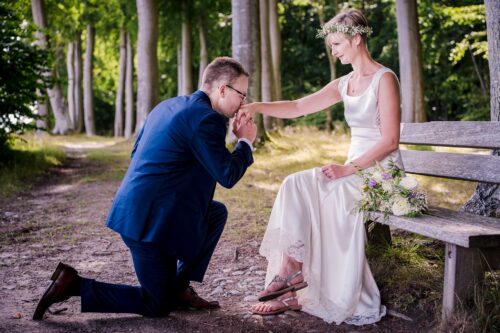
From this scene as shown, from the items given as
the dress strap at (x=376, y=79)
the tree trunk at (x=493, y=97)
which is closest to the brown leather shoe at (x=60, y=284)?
the dress strap at (x=376, y=79)

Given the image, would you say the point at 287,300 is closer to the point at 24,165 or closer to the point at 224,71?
the point at 224,71

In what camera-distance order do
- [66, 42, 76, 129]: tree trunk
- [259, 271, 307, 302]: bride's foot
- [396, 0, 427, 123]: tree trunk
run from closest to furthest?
[259, 271, 307, 302]: bride's foot < [396, 0, 427, 123]: tree trunk < [66, 42, 76, 129]: tree trunk

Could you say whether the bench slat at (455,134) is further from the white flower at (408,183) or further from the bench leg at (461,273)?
the bench leg at (461,273)

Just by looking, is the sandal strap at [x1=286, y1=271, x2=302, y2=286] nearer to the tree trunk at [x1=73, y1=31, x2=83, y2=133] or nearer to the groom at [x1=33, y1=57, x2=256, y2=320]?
the groom at [x1=33, y1=57, x2=256, y2=320]

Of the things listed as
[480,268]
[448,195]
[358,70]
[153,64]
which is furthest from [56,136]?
[480,268]

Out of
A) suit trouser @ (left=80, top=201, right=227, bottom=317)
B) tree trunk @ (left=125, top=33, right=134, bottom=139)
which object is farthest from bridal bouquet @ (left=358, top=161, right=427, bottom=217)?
tree trunk @ (left=125, top=33, right=134, bottom=139)

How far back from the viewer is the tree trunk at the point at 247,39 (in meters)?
10.9

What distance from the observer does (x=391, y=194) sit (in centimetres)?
369

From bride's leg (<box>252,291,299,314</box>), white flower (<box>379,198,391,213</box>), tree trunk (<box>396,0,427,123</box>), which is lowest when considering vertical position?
bride's leg (<box>252,291,299,314</box>)

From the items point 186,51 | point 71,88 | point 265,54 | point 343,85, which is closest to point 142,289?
point 343,85

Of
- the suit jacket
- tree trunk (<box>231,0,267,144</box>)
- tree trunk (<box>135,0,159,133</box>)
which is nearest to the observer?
the suit jacket

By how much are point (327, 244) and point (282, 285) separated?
0.44 m

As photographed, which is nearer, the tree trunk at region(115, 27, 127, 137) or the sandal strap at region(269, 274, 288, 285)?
the sandal strap at region(269, 274, 288, 285)

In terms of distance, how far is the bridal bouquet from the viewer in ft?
11.8
